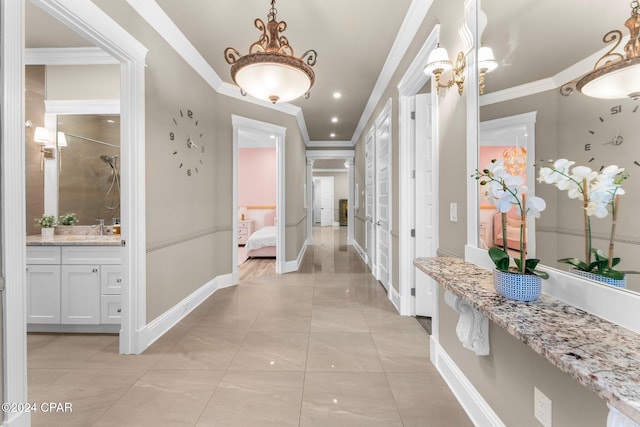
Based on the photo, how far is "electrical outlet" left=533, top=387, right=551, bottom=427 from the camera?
1.11 metres

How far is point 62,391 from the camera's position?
1.84 meters

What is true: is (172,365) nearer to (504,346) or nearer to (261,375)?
(261,375)

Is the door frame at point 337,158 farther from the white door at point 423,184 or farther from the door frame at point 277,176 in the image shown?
the white door at point 423,184

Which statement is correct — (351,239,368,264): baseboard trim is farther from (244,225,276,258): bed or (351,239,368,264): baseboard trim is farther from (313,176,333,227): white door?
(313,176,333,227): white door

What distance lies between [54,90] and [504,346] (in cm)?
459

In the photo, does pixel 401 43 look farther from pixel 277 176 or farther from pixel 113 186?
pixel 113 186

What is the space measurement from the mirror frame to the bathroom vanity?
9.37ft

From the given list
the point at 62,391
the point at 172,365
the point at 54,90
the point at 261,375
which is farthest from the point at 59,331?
the point at 54,90

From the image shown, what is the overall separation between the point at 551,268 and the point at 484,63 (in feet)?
3.53

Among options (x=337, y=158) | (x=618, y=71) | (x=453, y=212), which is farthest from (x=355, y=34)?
(x=337, y=158)

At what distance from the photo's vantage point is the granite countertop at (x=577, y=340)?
0.62 metres

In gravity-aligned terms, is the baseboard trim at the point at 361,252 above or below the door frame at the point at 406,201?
below

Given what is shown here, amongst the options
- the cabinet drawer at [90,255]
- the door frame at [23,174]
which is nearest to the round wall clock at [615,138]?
the door frame at [23,174]

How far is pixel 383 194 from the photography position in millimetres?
4066
